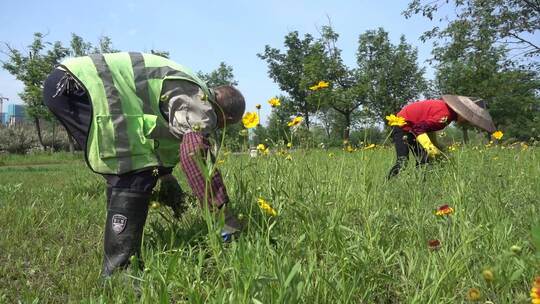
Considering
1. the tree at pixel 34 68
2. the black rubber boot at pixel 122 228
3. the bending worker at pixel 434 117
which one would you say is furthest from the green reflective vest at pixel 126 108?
the tree at pixel 34 68

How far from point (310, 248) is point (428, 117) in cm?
315

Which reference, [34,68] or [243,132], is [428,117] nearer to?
[243,132]

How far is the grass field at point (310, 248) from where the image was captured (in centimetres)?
145

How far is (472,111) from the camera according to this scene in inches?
171

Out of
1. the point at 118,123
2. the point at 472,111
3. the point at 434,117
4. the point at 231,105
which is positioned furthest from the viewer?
the point at 434,117

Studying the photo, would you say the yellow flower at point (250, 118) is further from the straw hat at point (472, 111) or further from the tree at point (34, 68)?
the tree at point (34, 68)

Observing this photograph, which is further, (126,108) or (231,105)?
(231,105)

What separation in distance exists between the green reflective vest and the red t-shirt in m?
2.95

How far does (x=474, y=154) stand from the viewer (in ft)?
13.6

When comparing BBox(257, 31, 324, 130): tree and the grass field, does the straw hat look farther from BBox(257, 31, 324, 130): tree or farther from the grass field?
BBox(257, 31, 324, 130): tree

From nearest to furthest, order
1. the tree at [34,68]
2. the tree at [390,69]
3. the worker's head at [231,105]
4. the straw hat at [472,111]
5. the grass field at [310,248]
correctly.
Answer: the grass field at [310,248] → the worker's head at [231,105] → the straw hat at [472,111] → the tree at [34,68] → the tree at [390,69]

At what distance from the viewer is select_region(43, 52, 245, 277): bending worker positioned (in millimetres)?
2053

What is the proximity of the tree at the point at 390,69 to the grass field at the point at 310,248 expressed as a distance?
3089cm

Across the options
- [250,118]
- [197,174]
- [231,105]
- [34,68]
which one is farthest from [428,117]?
[34,68]
